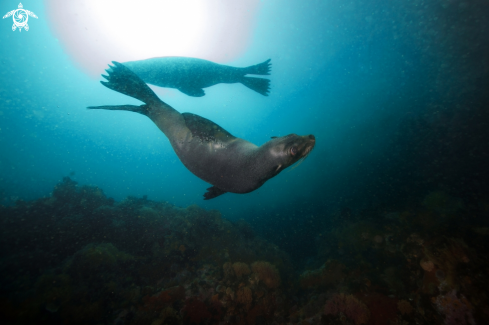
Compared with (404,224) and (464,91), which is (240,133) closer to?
(464,91)

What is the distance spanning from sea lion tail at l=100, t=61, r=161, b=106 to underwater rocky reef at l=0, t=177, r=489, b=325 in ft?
16.8

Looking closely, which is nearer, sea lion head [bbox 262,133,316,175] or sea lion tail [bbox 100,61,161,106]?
sea lion head [bbox 262,133,316,175]

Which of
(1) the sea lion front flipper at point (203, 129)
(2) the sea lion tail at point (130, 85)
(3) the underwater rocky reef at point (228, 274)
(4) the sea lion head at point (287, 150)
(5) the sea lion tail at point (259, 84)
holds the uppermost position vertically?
(5) the sea lion tail at point (259, 84)

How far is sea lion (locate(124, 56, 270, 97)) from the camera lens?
18.0 feet

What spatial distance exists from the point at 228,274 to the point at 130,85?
5748 mm

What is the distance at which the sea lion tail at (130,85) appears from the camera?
3289mm

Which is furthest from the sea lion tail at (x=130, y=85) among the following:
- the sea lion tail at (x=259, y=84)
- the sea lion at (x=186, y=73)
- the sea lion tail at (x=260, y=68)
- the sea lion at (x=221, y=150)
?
the sea lion tail at (x=260, y=68)

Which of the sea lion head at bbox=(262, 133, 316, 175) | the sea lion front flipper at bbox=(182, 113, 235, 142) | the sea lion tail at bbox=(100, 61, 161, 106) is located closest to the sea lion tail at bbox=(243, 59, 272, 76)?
the sea lion tail at bbox=(100, 61, 161, 106)

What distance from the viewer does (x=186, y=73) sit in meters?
5.75

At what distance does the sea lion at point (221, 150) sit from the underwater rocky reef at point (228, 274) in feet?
13.1

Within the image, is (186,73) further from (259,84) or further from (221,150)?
(221,150)

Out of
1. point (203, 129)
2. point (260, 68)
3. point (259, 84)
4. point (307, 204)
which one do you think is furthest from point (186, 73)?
point (307, 204)

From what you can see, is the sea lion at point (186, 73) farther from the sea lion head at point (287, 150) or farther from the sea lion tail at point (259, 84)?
the sea lion head at point (287, 150)

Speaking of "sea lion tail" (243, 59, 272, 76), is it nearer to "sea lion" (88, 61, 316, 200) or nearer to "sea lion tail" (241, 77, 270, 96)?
"sea lion tail" (241, 77, 270, 96)
